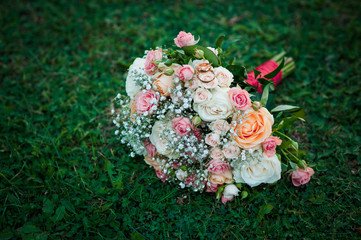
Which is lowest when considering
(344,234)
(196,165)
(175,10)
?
(344,234)

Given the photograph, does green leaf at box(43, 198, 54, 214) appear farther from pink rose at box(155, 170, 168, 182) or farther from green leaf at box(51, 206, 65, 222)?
pink rose at box(155, 170, 168, 182)

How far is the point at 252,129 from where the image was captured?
1919 millimetres

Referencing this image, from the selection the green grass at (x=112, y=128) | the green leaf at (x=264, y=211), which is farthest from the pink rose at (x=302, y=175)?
the green leaf at (x=264, y=211)

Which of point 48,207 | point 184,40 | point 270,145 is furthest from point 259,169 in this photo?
point 48,207

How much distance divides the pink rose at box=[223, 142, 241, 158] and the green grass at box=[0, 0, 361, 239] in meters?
0.53

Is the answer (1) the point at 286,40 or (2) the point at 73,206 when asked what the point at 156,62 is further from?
(1) the point at 286,40

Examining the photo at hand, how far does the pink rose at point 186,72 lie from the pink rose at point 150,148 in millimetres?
692

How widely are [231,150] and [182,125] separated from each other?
43cm

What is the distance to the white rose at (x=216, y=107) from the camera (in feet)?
6.32

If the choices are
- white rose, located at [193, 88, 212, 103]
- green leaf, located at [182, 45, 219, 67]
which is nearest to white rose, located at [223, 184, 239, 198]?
white rose, located at [193, 88, 212, 103]

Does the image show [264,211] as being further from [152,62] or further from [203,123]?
[152,62]

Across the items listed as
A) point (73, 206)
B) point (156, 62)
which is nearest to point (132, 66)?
point (156, 62)

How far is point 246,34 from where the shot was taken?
385cm

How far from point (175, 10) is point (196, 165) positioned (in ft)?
9.40
